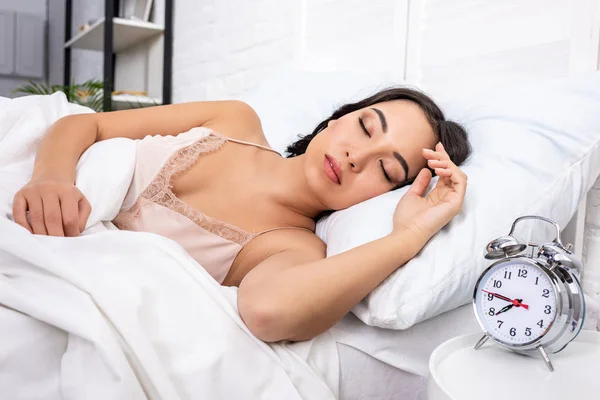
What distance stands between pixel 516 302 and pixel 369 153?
44cm

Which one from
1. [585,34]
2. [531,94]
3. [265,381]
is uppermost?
[585,34]

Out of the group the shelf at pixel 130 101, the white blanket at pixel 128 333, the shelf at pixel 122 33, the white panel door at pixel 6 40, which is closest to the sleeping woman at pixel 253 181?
the white blanket at pixel 128 333

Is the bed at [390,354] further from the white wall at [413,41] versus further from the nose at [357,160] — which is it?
the white wall at [413,41]

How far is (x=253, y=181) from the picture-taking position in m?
1.17

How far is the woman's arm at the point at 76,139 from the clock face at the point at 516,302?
0.67 metres

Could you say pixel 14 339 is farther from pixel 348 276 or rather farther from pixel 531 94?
pixel 531 94

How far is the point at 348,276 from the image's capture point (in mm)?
789

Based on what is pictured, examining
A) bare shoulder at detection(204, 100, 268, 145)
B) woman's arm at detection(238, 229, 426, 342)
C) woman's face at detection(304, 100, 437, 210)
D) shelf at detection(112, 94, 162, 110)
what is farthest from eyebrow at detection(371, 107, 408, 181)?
shelf at detection(112, 94, 162, 110)

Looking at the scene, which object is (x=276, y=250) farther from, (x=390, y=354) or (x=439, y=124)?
(x=439, y=124)

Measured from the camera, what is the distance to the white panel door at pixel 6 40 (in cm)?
488

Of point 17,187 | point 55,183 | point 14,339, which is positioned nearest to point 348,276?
point 14,339

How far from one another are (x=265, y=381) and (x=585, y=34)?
935 millimetres

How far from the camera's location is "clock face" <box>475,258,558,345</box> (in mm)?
657

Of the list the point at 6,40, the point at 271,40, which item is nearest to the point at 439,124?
the point at 271,40
